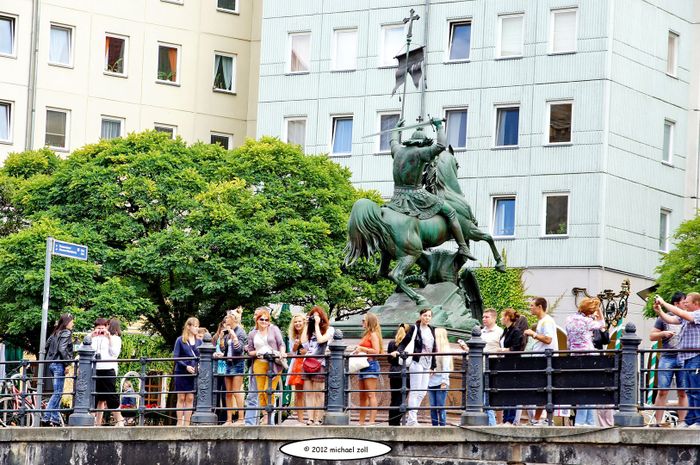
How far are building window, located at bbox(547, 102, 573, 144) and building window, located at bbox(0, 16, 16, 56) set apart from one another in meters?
17.4

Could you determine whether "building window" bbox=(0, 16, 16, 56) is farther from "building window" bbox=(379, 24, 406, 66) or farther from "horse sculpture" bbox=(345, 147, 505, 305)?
"horse sculpture" bbox=(345, 147, 505, 305)

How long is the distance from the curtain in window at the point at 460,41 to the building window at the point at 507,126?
232 cm

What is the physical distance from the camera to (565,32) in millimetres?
61562

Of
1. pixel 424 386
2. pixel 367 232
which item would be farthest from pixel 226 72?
pixel 424 386

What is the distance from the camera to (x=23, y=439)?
2809 cm

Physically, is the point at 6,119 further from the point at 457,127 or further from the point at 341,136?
A: the point at 457,127

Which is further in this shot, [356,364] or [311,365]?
[311,365]

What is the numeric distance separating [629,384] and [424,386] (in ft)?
11.3

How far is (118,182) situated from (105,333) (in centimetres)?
2563

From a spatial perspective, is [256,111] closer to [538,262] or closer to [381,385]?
[538,262]

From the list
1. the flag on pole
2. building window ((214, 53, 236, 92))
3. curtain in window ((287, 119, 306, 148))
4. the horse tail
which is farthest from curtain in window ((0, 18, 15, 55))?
the horse tail

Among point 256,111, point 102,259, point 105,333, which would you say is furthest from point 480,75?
point 105,333

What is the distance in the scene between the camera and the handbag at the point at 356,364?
26625 millimetres

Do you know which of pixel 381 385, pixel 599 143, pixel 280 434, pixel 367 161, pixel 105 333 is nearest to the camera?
pixel 280 434
